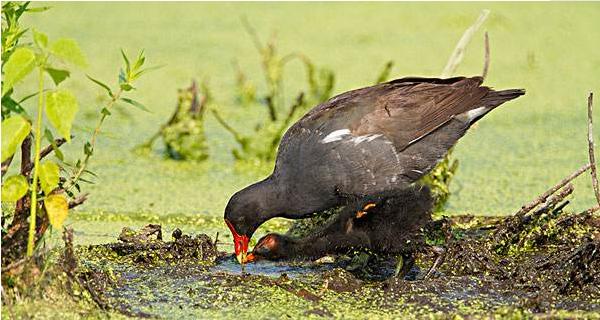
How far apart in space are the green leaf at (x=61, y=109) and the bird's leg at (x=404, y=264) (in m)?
1.42

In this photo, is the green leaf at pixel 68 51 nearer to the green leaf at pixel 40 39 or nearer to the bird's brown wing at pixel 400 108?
the green leaf at pixel 40 39

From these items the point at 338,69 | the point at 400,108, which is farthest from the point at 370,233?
the point at 338,69

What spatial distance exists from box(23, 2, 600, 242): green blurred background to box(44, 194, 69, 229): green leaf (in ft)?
5.43

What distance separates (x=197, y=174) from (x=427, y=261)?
1.72 meters

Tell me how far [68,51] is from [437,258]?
1.57m

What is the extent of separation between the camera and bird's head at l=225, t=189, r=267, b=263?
3.88 m

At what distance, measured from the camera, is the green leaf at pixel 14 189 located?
9.24ft

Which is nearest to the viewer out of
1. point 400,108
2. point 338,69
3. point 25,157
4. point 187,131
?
point 25,157

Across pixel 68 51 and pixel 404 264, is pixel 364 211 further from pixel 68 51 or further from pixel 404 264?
pixel 68 51

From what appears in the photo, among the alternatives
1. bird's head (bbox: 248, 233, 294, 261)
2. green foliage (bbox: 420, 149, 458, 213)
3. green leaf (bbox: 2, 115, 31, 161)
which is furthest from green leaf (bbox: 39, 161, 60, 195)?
green foliage (bbox: 420, 149, 458, 213)

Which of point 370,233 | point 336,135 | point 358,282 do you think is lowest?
point 358,282

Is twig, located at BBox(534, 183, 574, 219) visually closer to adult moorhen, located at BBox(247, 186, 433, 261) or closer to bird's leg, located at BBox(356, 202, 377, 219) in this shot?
adult moorhen, located at BBox(247, 186, 433, 261)

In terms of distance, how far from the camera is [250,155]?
5387 millimetres

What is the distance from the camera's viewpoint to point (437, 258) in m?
3.71
